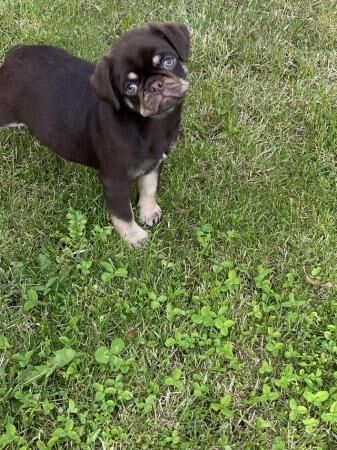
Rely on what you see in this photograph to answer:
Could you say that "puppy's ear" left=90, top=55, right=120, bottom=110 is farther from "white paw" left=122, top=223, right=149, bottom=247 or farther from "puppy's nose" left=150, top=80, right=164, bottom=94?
"white paw" left=122, top=223, right=149, bottom=247

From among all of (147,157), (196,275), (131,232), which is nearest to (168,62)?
(147,157)

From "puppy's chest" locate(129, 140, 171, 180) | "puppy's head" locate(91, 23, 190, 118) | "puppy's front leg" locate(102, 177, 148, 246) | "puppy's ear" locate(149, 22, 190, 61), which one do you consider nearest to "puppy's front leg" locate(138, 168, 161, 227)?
"puppy's front leg" locate(102, 177, 148, 246)

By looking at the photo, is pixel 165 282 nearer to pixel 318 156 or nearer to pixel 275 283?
pixel 275 283

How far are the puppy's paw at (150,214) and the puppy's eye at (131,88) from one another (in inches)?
33.5

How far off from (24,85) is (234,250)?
4.66ft

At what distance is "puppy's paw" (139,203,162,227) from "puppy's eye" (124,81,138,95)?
2.79 feet

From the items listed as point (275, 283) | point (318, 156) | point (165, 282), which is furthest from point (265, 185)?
point (165, 282)

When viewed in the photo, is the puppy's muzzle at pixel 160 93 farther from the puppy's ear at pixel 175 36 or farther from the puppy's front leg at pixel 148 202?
the puppy's front leg at pixel 148 202

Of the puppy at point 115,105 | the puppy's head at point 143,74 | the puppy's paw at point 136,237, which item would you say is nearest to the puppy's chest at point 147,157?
the puppy at point 115,105

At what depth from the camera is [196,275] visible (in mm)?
3145

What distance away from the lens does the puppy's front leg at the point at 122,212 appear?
301 centimetres

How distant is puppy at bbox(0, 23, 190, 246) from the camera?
2623 mm

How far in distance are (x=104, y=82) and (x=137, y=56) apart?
0.60 ft

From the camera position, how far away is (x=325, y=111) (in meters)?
3.87
